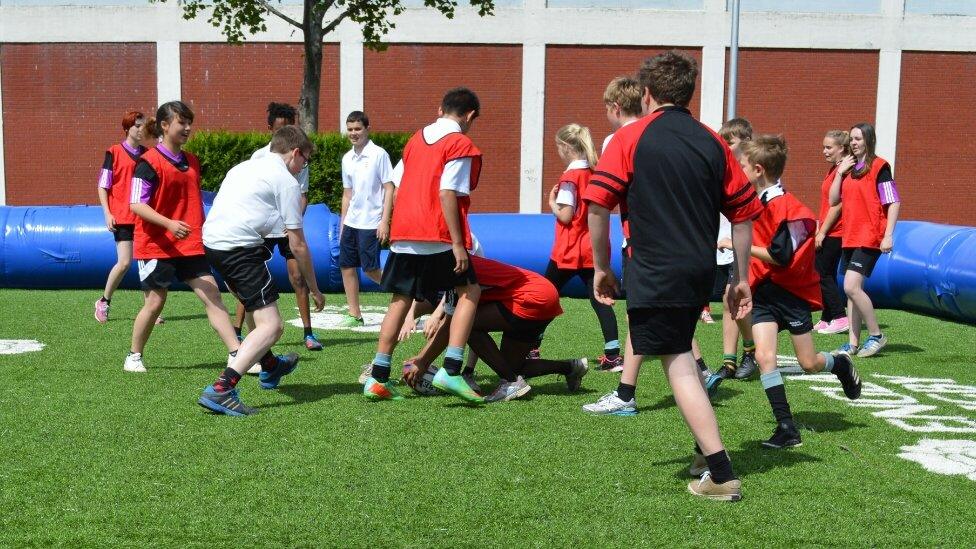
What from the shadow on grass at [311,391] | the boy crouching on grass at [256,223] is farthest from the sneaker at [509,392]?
the boy crouching on grass at [256,223]

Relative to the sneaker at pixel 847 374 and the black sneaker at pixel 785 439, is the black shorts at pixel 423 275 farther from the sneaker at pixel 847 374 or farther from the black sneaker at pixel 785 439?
the sneaker at pixel 847 374

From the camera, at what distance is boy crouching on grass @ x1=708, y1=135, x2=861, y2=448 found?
5.46m

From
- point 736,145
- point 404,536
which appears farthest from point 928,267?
point 404,536

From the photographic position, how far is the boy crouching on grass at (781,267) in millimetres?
5461

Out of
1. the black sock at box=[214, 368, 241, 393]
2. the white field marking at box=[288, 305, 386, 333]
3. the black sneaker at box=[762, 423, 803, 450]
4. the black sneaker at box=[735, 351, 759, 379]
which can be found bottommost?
the white field marking at box=[288, 305, 386, 333]

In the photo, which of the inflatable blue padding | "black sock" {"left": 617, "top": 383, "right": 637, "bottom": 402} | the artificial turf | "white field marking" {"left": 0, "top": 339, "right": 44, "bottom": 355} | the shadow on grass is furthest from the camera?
the inflatable blue padding

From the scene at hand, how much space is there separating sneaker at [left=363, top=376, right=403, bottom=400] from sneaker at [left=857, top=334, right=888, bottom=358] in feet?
13.7

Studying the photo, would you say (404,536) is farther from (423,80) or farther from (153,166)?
(423,80)

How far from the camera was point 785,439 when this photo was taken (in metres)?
5.13

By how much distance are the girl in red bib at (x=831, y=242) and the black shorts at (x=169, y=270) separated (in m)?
4.88

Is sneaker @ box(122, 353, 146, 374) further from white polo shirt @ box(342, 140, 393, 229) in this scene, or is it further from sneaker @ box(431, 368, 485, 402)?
white polo shirt @ box(342, 140, 393, 229)

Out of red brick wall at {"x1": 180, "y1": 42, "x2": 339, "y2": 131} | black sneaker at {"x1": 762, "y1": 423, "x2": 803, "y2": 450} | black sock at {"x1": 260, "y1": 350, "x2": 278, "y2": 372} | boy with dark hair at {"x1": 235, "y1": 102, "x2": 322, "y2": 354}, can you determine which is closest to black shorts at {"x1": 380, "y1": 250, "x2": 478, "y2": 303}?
black sock at {"x1": 260, "y1": 350, "x2": 278, "y2": 372}

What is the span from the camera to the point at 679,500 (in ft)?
13.9

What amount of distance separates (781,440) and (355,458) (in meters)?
2.10
